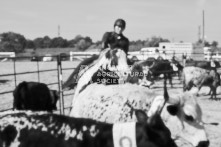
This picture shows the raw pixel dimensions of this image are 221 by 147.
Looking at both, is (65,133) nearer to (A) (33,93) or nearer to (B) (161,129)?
(B) (161,129)

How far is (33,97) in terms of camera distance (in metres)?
3.15

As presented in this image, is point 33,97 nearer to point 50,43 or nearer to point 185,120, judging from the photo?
point 185,120

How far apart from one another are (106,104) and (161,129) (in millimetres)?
1842

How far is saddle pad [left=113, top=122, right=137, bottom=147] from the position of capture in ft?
5.72

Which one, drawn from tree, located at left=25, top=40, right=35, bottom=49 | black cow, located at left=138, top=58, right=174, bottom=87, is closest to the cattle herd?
black cow, located at left=138, top=58, right=174, bottom=87

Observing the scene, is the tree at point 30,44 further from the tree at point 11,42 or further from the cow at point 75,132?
the cow at point 75,132

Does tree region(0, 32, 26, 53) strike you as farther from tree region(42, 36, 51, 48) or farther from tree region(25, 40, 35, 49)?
tree region(42, 36, 51, 48)

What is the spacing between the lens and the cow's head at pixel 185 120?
2713mm

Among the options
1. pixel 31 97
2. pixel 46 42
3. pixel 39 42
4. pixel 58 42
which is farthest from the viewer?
pixel 39 42

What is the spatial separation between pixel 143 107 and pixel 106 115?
453mm

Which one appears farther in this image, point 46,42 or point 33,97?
point 46,42

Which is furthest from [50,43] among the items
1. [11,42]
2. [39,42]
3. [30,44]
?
[11,42]

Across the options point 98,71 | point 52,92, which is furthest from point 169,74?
point 52,92

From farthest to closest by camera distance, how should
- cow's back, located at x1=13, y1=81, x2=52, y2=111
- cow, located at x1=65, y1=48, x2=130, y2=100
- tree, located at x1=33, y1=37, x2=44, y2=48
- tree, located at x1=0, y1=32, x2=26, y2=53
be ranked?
tree, located at x1=33, y1=37, x2=44, y2=48 → tree, located at x1=0, y1=32, x2=26, y2=53 → cow, located at x1=65, y1=48, x2=130, y2=100 → cow's back, located at x1=13, y1=81, x2=52, y2=111
